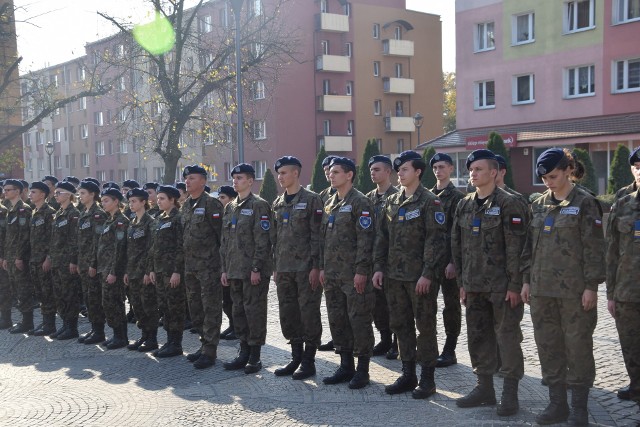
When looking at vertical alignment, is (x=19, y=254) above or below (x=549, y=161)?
below

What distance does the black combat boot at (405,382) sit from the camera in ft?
22.4

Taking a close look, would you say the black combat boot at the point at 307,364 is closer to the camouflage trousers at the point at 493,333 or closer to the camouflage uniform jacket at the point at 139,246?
the camouflage trousers at the point at 493,333

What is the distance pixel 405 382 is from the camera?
270 inches

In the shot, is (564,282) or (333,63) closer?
(564,282)

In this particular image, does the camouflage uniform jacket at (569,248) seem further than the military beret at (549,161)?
No

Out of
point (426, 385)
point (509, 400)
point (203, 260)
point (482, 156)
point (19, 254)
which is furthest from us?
point (19, 254)

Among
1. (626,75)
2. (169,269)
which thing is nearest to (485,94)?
(626,75)

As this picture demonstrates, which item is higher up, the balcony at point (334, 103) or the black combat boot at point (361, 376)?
the balcony at point (334, 103)

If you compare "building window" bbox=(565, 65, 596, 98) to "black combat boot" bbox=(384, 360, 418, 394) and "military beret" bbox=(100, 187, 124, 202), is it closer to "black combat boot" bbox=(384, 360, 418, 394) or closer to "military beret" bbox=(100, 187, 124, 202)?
"military beret" bbox=(100, 187, 124, 202)

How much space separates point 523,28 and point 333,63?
668 inches

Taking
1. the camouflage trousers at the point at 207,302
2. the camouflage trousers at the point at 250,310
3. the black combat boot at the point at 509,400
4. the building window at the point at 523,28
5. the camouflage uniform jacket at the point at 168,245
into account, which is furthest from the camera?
the building window at the point at 523,28

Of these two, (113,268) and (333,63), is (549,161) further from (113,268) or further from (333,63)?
(333,63)

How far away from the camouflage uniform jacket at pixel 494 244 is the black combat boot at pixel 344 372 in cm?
167

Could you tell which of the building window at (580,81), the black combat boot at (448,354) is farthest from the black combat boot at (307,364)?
the building window at (580,81)
